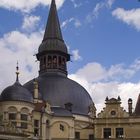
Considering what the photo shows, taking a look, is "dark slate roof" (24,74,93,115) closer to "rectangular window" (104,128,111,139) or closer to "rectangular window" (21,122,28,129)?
"rectangular window" (104,128,111,139)

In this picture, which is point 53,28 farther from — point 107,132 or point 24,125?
point 24,125

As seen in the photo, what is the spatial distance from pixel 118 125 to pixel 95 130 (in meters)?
3.85

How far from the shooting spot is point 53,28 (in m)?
100

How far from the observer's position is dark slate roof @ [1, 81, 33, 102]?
247ft

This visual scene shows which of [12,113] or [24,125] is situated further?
[12,113]

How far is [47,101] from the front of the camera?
274 ft

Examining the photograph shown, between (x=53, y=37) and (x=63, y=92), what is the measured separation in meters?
14.1

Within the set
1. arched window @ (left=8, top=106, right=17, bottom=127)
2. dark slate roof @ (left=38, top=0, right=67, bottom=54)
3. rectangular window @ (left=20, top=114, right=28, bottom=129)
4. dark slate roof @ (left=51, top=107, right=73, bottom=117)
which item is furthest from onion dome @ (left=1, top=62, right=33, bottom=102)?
dark slate roof @ (left=38, top=0, right=67, bottom=54)

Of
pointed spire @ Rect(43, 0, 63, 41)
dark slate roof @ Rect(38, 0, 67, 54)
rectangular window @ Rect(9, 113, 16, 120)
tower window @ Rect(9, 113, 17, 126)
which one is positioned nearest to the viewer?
tower window @ Rect(9, 113, 17, 126)

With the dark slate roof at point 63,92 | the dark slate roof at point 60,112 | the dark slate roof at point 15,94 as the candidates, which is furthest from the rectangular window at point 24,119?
the dark slate roof at point 63,92

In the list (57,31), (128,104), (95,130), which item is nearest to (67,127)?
(95,130)

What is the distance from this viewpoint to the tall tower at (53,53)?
96000mm

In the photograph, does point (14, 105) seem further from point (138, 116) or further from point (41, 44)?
point (41, 44)

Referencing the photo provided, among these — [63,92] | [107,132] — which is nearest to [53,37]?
[63,92]
